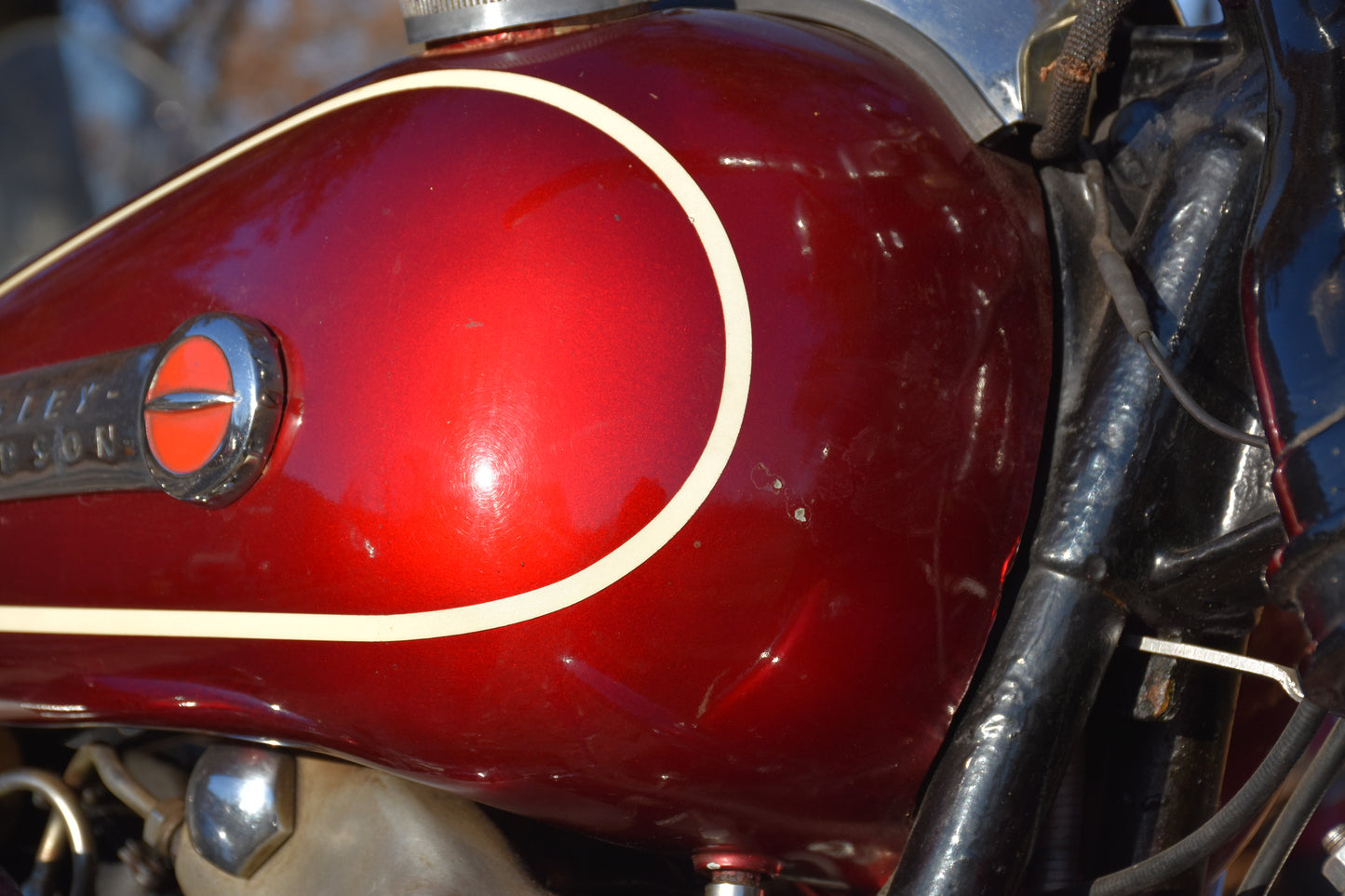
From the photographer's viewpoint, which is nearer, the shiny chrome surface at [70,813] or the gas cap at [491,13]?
the gas cap at [491,13]

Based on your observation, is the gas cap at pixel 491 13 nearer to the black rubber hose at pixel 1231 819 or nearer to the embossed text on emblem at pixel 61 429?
the embossed text on emblem at pixel 61 429

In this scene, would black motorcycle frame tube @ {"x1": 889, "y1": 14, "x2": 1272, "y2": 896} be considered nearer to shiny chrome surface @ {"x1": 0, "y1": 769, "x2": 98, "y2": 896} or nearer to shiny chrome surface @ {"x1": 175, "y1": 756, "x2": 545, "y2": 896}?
shiny chrome surface @ {"x1": 175, "y1": 756, "x2": 545, "y2": 896}

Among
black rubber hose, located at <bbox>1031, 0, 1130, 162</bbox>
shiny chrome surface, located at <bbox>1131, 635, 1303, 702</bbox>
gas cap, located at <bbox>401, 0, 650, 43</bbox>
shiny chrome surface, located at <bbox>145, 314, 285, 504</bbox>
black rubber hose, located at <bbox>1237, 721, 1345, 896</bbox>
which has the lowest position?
black rubber hose, located at <bbox>1237, 721, 1345, 896</bbox>

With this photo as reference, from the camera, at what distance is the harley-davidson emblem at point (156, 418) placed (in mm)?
885

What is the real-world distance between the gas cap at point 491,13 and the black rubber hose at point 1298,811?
0.79 metres

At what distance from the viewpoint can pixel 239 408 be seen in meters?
0.88

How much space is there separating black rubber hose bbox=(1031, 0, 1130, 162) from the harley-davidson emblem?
0.61m

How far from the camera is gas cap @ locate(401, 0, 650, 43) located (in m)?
0.99

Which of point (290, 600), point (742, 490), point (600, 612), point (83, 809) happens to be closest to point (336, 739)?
point (290, 600)

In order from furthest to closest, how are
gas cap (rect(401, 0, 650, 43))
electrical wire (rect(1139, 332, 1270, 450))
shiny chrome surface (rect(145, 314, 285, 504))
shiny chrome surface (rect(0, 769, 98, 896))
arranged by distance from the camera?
1. shiny chrome surface (rect(0, 769, 98, 896))
2. gas cap (rect(401, 0, 650, 43))
3. shiny chrome surface (rect(145, 314, 285, 504))
4. electrical wire (rect(1139, 332, 1270, 450))

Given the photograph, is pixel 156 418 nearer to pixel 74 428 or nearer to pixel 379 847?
pixel 74 428

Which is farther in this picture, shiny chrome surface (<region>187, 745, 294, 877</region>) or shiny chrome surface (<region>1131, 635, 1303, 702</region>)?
shiny chrome surface (<region>187, 745, 294, 877</region>)

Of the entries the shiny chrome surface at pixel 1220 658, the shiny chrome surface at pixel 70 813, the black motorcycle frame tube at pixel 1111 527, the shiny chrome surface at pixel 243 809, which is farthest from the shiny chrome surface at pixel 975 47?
the shiny chrome surface at pixel 70 813

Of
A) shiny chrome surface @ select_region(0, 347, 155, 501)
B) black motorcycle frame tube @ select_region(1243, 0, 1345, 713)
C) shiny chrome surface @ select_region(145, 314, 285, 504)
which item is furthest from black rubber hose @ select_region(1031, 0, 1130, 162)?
shiny chrome surface @ select_region(0, 347, 155, 501)
